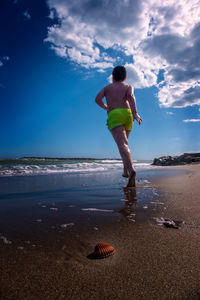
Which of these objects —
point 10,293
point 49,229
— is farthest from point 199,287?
point 49,229

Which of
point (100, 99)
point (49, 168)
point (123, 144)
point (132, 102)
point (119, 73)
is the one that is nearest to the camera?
point (123, 144)

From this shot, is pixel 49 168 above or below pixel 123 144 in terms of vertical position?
below

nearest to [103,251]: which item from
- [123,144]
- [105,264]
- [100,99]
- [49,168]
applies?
[105,264]

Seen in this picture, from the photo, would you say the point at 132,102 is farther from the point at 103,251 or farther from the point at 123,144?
the point at 103,251

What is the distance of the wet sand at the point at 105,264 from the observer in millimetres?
763

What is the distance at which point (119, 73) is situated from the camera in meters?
4.48

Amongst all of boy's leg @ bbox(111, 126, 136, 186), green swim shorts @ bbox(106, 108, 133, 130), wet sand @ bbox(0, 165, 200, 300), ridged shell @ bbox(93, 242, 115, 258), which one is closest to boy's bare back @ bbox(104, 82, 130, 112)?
green swim shorts @ bbox(106, 108, 133, 130)

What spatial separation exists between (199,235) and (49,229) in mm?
1086

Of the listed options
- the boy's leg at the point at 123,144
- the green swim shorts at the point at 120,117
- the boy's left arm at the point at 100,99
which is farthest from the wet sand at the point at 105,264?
the boy's left arm at the point at 100,99

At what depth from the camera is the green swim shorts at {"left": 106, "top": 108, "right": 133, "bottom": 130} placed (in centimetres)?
429

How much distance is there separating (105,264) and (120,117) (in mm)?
3580

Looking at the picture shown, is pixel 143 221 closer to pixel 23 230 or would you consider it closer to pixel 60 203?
pixel 23 230

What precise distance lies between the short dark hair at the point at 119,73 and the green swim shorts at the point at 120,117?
0.79 meters

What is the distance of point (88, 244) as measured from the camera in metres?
1.23
